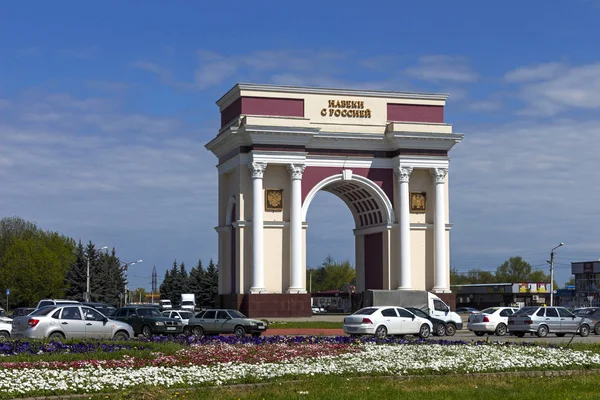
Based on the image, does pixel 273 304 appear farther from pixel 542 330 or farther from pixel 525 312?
pixel 542 330

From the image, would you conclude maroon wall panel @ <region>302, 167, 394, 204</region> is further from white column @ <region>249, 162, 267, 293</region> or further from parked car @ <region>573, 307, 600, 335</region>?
parked car @ <region>573, 307, 600, 335</region>

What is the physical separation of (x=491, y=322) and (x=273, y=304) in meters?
18.2

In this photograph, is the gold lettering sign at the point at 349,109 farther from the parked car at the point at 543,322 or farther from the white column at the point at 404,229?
the parked car at the point at 543,322

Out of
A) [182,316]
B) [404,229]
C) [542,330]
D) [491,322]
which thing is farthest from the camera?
[404,229]

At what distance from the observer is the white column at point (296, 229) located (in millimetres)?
57750

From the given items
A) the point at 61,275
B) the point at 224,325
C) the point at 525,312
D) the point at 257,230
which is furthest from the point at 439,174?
the point at 61,275

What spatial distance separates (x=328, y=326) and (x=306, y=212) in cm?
1417

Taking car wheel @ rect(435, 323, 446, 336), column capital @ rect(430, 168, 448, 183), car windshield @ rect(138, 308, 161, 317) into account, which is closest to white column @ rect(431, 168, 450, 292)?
column capital @ rect(430, 168, 448, 183)

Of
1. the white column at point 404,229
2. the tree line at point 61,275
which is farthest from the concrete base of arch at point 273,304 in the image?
the tree line at point 61,275

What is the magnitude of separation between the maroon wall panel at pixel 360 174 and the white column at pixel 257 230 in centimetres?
362

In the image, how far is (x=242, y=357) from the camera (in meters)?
21.8

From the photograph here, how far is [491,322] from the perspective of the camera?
1651 inches

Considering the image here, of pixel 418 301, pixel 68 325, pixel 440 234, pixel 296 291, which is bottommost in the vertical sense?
pixel 68 325

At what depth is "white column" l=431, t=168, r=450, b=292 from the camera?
60344 millimetres
